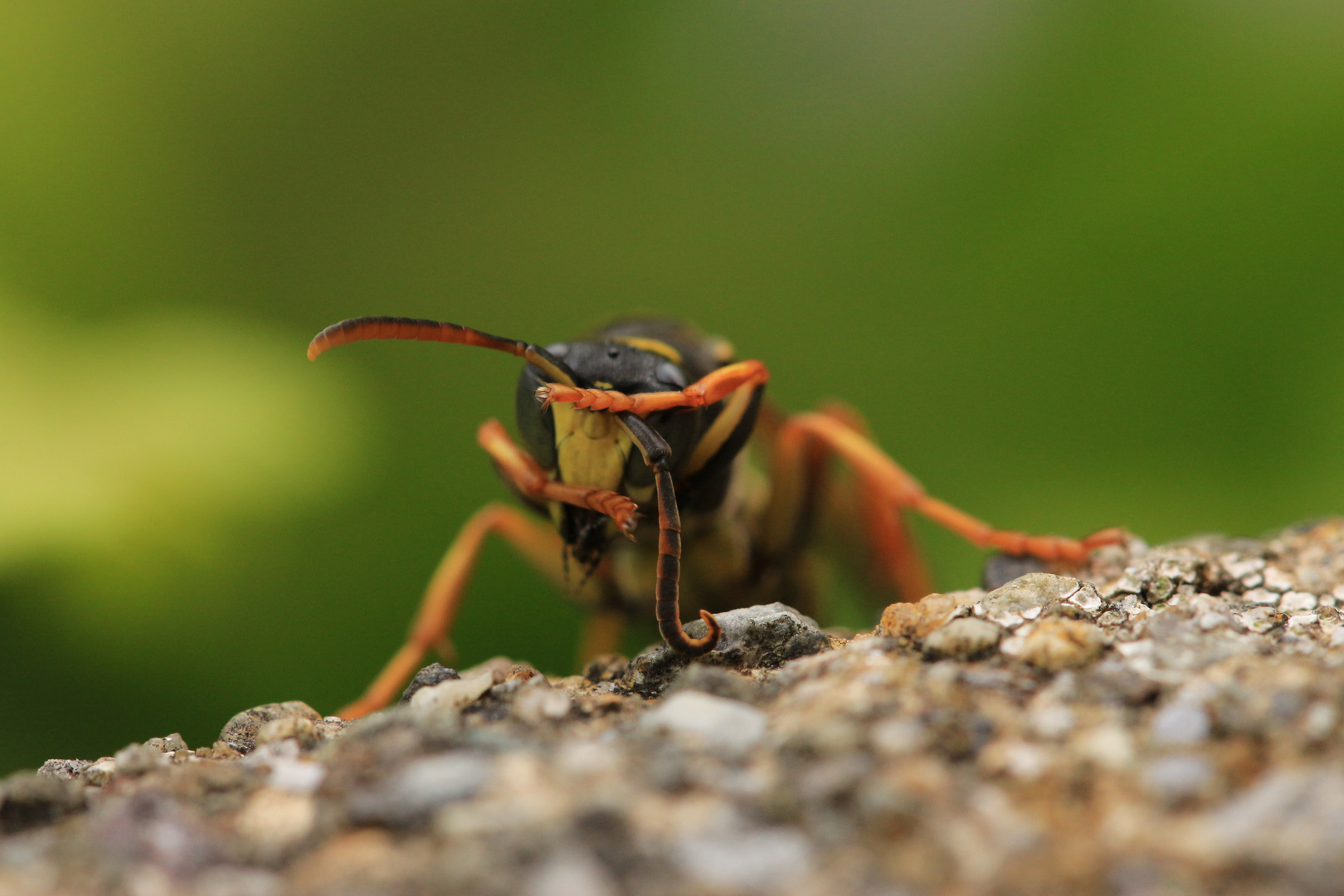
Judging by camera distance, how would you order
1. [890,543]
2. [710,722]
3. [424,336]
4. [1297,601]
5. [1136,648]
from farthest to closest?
1. [890,543]
2. [424,336]
3. [1297,601]
4. [1136,648]
5. [710,722]

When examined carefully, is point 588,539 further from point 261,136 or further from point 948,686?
point 261,136

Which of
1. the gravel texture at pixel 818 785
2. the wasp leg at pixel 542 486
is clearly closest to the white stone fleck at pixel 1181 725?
the gravel texture at pixel 818 785

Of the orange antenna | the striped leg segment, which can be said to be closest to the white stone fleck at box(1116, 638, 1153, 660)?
the striped leg segment

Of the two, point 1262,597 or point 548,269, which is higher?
Answer: point 548,269

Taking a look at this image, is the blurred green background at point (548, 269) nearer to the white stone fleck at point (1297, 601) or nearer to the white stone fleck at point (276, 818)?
the white stone fleck at point (276, 818)

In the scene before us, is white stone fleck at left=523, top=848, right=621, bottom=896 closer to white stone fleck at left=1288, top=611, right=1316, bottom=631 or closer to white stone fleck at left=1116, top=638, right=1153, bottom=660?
white stone fleck at left=1116, top=638, right=1153, bottom=660

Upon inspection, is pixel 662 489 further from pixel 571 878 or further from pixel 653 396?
pixel 571 878

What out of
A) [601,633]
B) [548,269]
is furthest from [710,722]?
[548,269]
